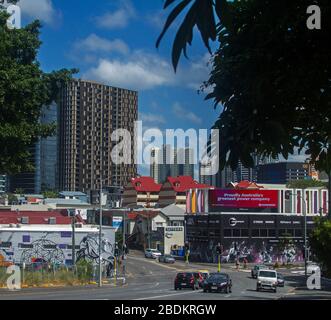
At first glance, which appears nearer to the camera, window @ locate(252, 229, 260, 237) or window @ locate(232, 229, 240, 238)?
window @ locate(232, 229, 240, 238)

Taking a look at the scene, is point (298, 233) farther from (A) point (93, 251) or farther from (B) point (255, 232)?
(A) point (93, 251)

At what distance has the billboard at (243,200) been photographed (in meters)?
84.6

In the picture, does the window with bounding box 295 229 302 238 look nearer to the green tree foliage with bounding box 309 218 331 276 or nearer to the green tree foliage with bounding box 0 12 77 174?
the green tree foliage with bounding box 309 218 331 276

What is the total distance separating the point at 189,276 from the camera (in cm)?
4128

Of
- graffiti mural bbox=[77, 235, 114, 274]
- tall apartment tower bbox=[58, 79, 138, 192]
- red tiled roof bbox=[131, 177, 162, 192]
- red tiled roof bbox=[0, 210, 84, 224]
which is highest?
tall apartment tower bbox=[58, 79, 138, 192]

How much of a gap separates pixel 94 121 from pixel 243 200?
79.0 feet

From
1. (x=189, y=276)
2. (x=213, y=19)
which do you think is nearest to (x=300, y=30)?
(x=213, y=19)

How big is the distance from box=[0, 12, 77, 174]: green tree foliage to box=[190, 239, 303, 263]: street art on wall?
60.3 meters

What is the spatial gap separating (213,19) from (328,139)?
Result: 9.11 ft

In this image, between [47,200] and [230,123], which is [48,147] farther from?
[230,123]

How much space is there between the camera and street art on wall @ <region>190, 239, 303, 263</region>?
271 feet

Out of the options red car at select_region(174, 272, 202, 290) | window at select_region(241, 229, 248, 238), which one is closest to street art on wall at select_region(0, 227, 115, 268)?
red car at select_region(174, 272, 202, 290)

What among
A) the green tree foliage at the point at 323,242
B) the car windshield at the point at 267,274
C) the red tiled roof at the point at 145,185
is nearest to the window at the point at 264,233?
the red tiled roof at the point at 145,185

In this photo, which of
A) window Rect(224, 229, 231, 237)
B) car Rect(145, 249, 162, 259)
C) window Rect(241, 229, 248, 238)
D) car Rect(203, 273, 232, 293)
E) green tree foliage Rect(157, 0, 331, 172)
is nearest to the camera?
green tree foliage Rect(157, 0, 331, 172)
